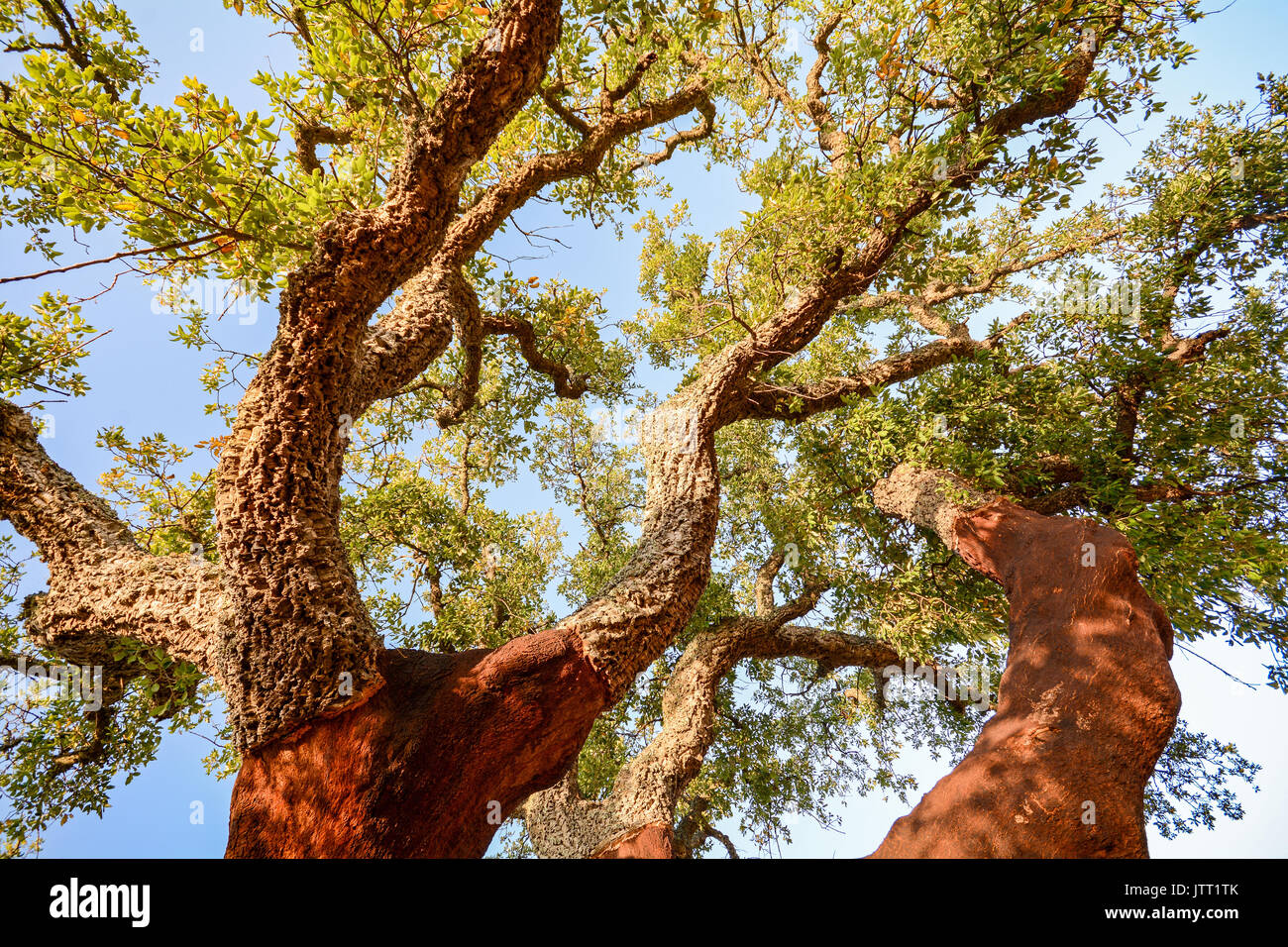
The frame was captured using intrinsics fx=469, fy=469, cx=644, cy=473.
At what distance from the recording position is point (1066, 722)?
115 inches

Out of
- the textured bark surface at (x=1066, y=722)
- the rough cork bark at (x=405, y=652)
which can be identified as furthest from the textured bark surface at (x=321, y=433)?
the textured bark surface at (x=1066, y=722)

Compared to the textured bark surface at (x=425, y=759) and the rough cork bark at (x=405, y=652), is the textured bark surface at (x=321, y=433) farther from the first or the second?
the textured bark surface at (x=425, y=759)

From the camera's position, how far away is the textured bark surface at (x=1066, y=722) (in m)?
2.44

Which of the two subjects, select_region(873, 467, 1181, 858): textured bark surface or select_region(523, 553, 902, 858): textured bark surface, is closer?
select_region(873, 467, 1181, 858): textured bark surface

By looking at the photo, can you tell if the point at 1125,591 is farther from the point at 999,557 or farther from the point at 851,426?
the point at 851,426

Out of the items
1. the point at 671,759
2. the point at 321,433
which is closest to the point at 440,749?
the point at 321,433

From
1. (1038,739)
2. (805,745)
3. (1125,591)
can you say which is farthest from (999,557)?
(805,745)

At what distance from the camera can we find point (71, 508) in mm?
3584

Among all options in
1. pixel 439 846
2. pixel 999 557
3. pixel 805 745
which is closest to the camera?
pixel 439 846

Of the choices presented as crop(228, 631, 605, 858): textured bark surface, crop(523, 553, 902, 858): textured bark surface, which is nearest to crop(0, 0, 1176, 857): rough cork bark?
crop(228, 631, 605, 858): textured bark surface

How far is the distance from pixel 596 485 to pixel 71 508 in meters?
8.21

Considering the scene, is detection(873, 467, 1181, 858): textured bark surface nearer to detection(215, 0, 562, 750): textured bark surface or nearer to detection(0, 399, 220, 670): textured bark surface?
detection(215, 0, 562, 750): textured bark surface

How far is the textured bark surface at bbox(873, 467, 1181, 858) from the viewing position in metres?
2.44
